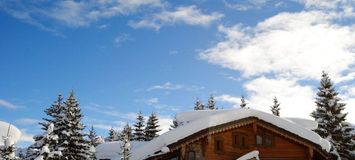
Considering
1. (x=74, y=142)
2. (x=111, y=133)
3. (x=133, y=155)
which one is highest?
(x=111, y=133)

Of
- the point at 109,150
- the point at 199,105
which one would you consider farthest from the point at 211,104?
the point at 109,150

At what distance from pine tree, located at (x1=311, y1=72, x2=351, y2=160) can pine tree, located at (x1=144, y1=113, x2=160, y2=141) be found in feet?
72.7

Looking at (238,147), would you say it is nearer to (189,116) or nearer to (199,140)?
(199,140)

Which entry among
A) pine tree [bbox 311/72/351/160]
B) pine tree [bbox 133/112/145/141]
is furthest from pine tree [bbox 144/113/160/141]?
pine tree [bbox 311/72/351/160]

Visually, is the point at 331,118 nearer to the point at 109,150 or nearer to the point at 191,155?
the point at 191,155

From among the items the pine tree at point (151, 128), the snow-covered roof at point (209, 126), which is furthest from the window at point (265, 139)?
the pine tree at point (151, 128)

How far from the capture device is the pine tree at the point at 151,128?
51125 millimetres

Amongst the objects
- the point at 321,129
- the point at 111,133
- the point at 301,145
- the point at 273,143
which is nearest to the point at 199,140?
the point at 273,143

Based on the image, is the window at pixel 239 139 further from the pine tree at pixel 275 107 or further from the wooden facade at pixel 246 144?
the pine tree at pixel 275 107

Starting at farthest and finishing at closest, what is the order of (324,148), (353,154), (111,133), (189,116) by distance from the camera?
(111,133) < (353,154) < (189,116) < (324,148)

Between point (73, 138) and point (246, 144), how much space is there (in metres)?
16.6

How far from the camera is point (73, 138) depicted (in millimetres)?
34312

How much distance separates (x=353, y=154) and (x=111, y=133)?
139 ft

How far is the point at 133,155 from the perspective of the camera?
2286 centimetres
